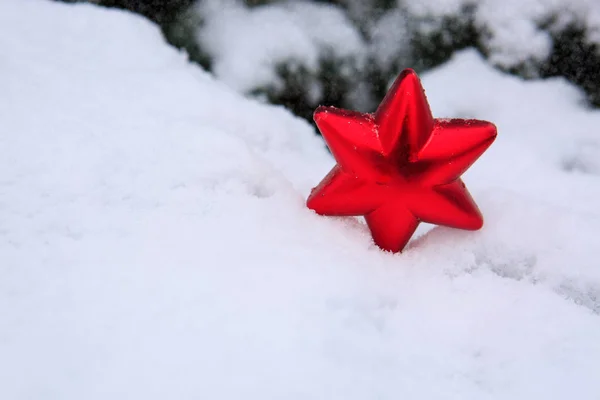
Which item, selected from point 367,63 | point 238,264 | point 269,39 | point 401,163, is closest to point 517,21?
point 367,63

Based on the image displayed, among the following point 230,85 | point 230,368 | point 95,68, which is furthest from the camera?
point 230,85

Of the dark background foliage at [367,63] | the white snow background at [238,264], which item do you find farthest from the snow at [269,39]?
the white snow background at [238,264]

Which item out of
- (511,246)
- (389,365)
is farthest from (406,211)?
(389,365)

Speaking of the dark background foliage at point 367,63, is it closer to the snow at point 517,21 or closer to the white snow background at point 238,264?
the snow at point 517,21

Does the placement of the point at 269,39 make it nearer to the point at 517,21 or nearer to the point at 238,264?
the point at 517,21

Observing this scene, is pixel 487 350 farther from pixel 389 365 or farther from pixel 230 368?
pixel 230 368

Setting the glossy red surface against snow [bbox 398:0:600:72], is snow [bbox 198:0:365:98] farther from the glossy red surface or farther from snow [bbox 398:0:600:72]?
the glossy red surface
